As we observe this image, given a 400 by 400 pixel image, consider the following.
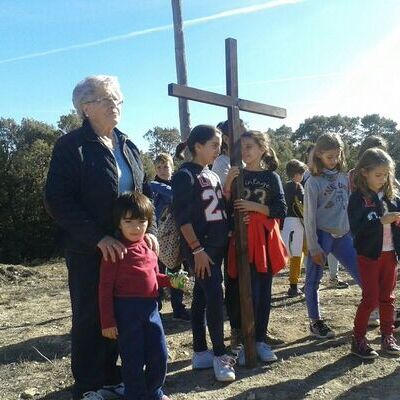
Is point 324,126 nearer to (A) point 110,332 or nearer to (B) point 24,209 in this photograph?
(B) point 24,209

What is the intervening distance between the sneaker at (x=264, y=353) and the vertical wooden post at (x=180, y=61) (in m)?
4.66

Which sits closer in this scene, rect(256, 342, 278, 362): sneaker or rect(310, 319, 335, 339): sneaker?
rect(256, 342, 278, 362): sneaker

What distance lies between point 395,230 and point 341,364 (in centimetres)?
114

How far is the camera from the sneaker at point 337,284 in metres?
6.84

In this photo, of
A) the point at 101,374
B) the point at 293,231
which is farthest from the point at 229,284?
the point at 293,231

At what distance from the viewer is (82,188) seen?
296cm

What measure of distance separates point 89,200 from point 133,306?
69 centimetres

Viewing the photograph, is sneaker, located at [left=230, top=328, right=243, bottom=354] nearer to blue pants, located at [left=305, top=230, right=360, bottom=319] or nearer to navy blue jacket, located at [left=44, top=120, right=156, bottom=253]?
blue pants, located at [left=305, top=230, right=360, bottom=319]

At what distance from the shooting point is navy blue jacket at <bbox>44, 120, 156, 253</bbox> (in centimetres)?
285

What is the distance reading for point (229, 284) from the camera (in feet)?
13.7

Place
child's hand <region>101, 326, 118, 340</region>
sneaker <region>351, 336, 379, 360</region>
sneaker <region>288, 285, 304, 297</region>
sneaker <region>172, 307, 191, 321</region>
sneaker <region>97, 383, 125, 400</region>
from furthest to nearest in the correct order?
sneaker <region>288, 285, 304, 297</region>
sneaker <region>172, 307, 191, 321</region>
sneaker <region>351, 336, 379, 360</region>
sneaker <region>97, 383, 125, 400</region>
child's hand <region>101, 326, 118, 340</region>

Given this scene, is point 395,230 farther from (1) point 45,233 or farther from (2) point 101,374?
(1) point 45,233

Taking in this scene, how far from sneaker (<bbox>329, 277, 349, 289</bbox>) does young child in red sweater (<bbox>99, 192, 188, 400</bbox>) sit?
4413 millimetres

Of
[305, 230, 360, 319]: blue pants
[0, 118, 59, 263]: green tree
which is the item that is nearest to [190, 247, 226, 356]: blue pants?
[305, 230, 360, 319]: blue pants
